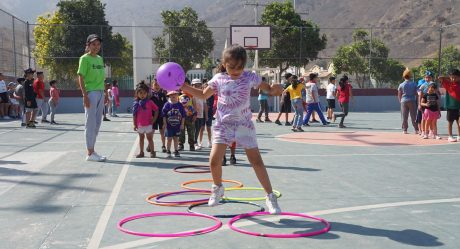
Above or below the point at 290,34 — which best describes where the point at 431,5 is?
above

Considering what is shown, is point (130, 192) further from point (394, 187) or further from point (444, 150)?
point (444, 150)

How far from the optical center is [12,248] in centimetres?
504

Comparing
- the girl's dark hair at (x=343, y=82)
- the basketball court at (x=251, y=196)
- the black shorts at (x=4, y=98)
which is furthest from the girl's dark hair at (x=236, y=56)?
the black shorts at (x=4, y=98)

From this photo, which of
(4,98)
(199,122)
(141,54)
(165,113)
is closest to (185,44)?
(4,98)

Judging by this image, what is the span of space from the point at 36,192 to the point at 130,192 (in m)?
1.35

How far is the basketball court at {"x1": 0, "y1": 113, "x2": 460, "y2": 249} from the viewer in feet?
17.4

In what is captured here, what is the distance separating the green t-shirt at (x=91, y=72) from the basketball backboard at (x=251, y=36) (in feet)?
66.6

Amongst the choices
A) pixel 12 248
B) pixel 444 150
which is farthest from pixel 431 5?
pixel 12 248

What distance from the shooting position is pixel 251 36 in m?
30.7

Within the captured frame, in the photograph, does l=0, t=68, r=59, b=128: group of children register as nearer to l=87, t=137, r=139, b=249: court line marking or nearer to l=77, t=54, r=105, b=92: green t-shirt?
l=77, t=54, r=105, b=92: green t-shirt

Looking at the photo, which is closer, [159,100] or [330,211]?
[330,211]

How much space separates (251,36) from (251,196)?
24.1 m

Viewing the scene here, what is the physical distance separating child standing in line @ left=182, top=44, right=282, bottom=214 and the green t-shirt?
470 cm

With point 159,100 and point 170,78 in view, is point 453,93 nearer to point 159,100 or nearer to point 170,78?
point 159,100
